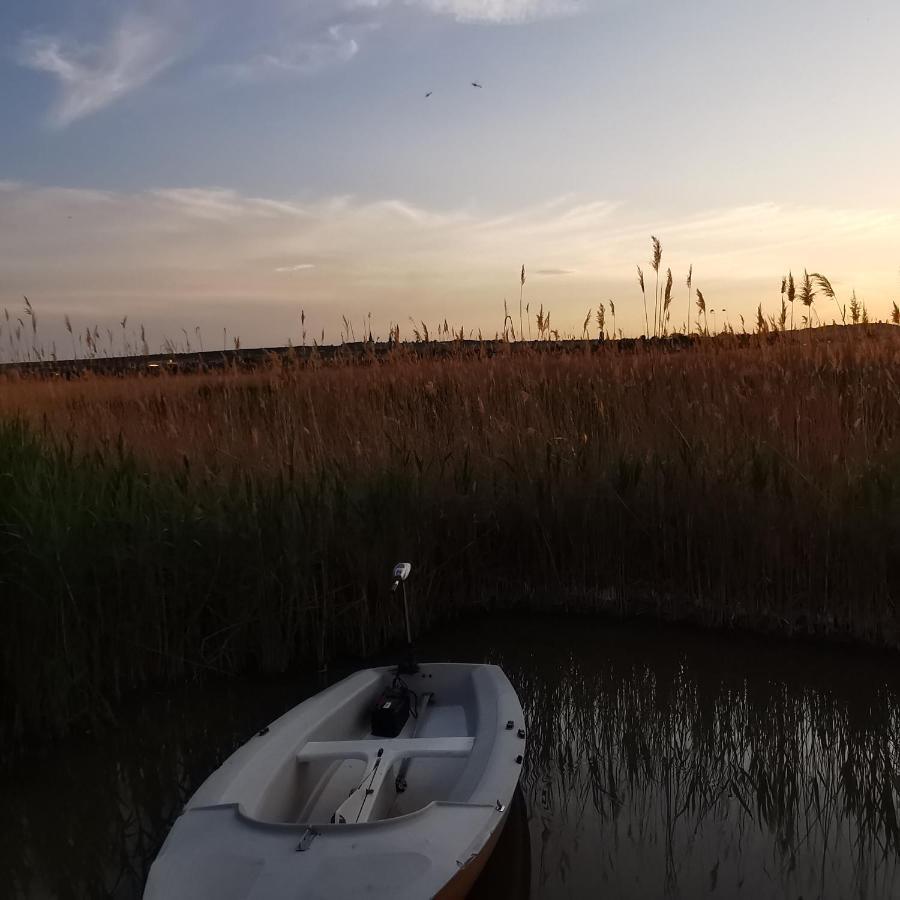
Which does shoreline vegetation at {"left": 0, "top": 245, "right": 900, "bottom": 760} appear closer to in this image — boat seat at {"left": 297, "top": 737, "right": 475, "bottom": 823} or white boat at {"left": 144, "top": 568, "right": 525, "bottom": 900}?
white boat at {"left": 144, "top": 568, "right": 525, "bottom": 900}

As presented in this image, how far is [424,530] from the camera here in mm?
4660

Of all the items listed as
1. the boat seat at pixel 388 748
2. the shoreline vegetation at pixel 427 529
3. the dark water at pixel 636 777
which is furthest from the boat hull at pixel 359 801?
the shoreline vegetation at pixel 427 529

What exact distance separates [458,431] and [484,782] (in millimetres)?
3442

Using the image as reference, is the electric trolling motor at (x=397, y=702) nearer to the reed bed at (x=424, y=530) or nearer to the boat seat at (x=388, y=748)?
the boat seat at (x=388, y=748)

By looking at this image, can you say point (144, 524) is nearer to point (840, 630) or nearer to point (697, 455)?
point (697, 455)

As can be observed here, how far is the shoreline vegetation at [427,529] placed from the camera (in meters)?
3.83

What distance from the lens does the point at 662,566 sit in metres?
4.72

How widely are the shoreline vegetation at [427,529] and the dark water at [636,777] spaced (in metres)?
0.26

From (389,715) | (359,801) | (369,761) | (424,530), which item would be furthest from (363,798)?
(424,530)

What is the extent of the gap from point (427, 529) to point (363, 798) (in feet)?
7.06

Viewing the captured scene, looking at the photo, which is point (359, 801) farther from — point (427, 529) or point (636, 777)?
point (427, 529)

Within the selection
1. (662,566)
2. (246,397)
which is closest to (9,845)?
(662,566)

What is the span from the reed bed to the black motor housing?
926mm

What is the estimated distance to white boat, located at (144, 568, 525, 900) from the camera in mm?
2037
